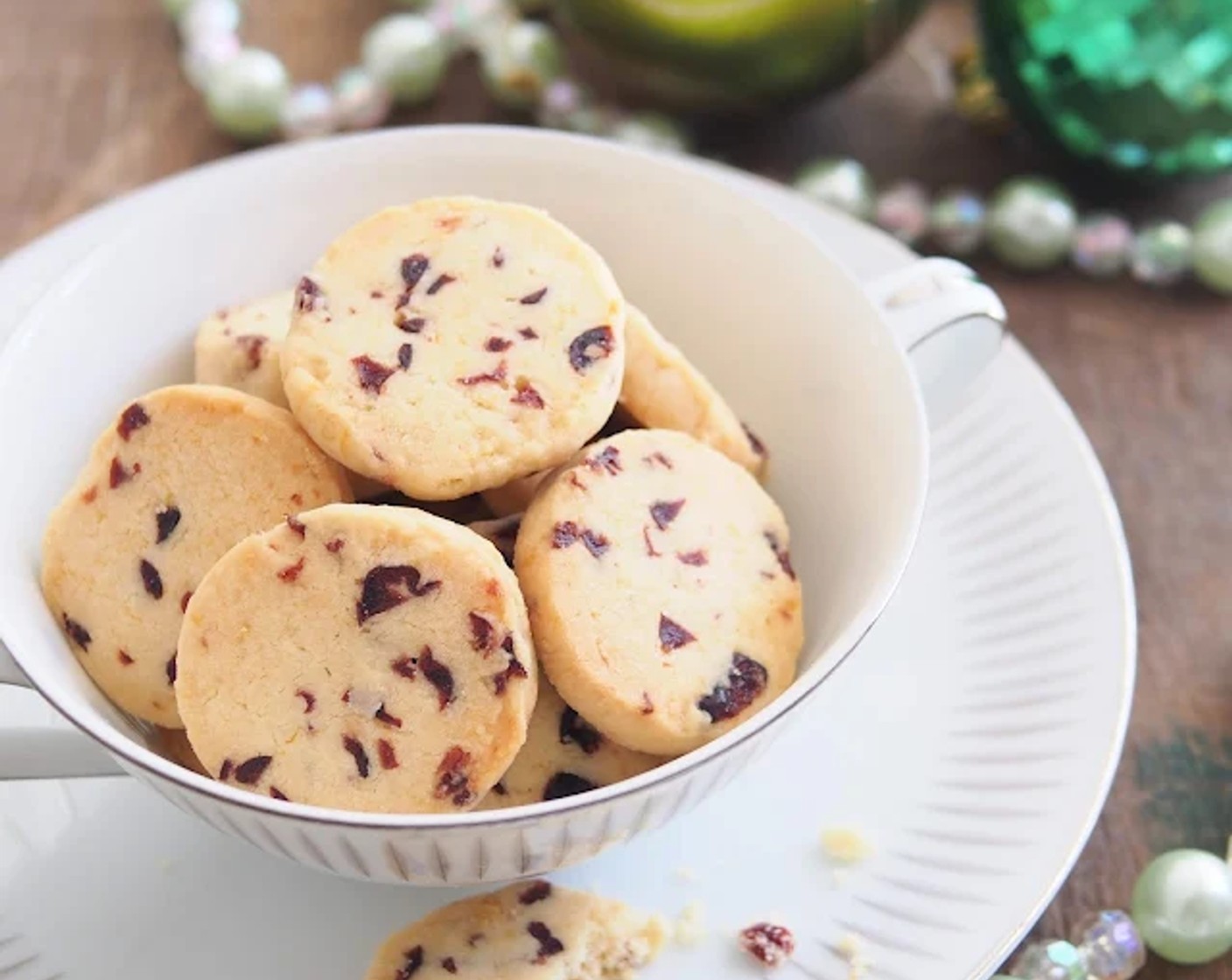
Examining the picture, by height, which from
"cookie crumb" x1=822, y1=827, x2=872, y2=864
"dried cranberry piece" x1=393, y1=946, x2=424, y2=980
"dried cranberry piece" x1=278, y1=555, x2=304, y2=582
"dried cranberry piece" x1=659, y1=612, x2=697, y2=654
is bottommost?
"cookie crumb" x1=822, y1=827, x2=872, y2=864

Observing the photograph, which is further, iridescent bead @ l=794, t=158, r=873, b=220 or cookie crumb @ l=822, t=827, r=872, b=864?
iridescent bead @ l=794, t=158, r=873, b=220

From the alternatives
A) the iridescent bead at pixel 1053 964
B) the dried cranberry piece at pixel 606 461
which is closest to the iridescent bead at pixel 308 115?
the dried cranberry piece at pixel 606 461

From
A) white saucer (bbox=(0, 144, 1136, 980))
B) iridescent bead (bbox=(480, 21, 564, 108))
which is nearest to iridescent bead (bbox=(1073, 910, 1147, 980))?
white saucer (bbox=(0, 144, 1136, 980))

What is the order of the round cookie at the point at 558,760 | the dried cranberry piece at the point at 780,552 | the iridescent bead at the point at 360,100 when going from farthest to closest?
the iridescent bead at the point at 360,100 → the dried cranberry piece at the point at 780,552 → the round cookie at the point at 558,760

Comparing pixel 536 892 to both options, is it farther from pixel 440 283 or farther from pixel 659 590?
pixel 440 283

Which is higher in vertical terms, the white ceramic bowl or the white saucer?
the white ceramic bowl

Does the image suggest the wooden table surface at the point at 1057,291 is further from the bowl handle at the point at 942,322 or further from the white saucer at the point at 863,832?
the bowl handle at the point at 942,322

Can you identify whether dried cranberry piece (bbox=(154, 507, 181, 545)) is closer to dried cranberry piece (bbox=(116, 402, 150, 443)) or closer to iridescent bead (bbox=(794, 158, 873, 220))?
dried cranberry piece (bbox=(116, 402, 150, 443))

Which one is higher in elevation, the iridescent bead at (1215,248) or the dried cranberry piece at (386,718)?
the dried cranberry piece at (386,718)
